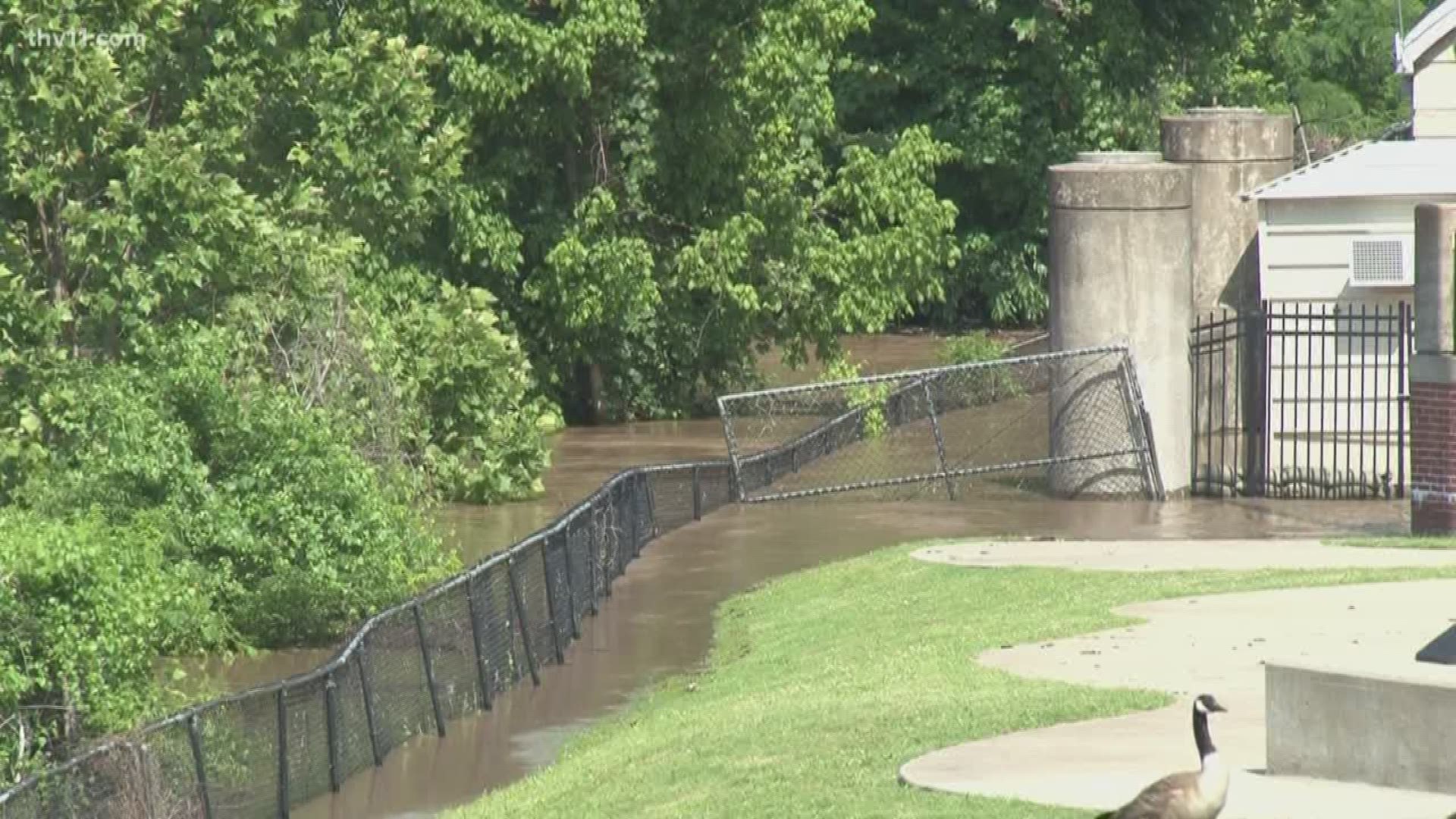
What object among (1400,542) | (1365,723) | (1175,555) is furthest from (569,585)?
(1365,723)

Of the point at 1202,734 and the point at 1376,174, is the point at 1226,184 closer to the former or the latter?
the point at 1376,174

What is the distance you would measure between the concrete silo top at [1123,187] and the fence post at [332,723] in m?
14.0

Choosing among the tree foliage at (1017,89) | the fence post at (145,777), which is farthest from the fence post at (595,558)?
the tree foliage at (1017,89)

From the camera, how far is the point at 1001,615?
20.7 meters

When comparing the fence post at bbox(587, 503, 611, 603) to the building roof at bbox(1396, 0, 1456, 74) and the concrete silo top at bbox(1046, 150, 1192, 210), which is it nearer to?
the concrete silo top at bbox(1046, 150, 1192, 210)

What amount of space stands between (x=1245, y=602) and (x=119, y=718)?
26.7 ft

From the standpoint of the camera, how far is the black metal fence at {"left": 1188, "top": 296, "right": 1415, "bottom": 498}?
95.8 ft

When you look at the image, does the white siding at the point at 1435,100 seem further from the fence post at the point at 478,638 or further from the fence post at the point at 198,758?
the fence post at the point at 198,758

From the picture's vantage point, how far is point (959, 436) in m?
35.8

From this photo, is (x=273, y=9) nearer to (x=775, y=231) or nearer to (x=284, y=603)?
(x=284, y=603)

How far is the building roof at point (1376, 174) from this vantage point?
29719 millimetres

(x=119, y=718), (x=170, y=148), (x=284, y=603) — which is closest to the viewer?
(x=119, y=718)

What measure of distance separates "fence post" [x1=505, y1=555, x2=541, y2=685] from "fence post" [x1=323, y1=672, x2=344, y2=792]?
359 centimetres

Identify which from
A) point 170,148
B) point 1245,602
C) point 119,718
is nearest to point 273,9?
point 170,148
